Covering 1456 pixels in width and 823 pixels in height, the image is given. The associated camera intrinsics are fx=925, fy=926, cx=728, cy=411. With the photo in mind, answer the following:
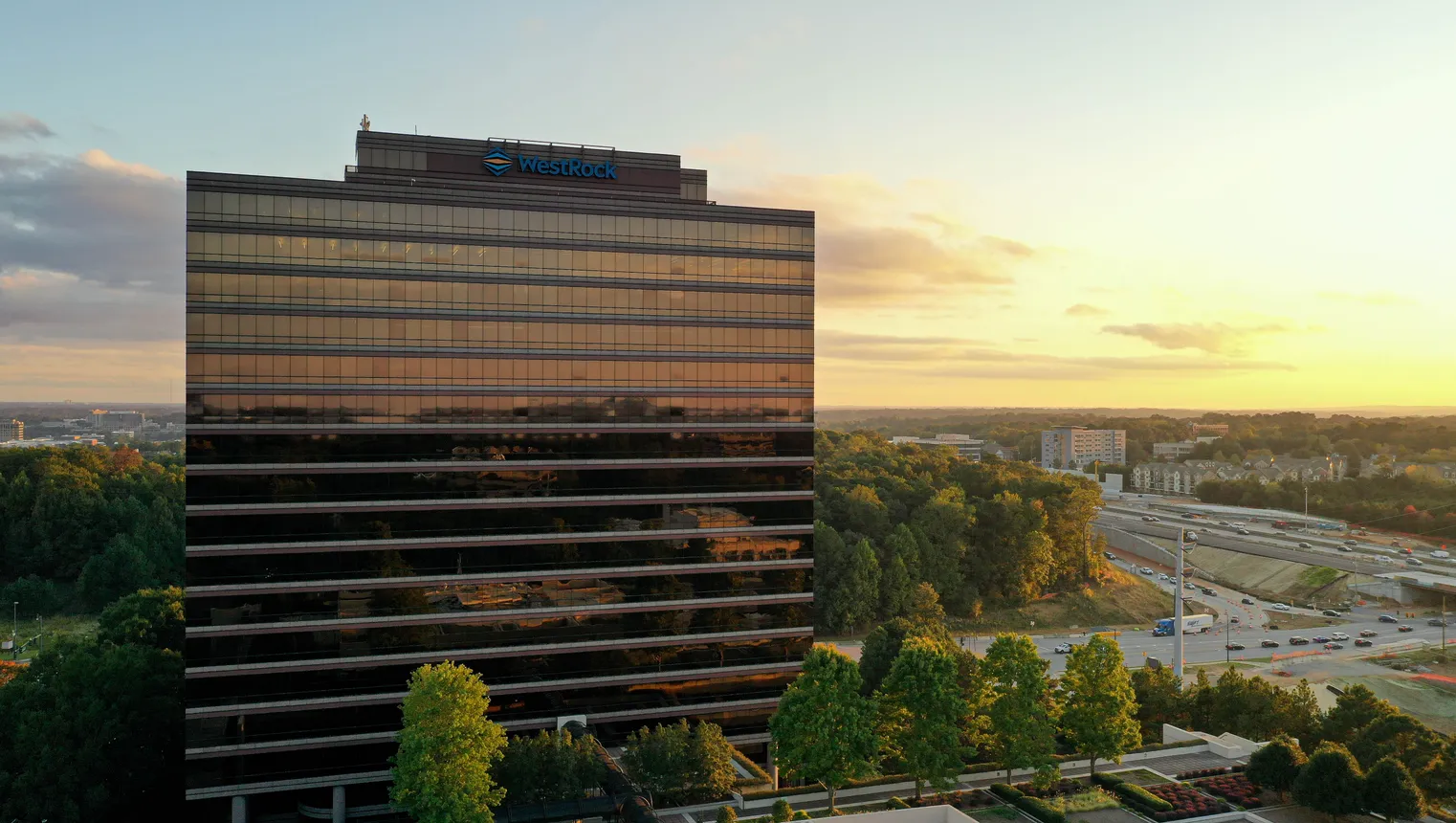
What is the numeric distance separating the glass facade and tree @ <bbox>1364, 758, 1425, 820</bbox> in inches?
1516

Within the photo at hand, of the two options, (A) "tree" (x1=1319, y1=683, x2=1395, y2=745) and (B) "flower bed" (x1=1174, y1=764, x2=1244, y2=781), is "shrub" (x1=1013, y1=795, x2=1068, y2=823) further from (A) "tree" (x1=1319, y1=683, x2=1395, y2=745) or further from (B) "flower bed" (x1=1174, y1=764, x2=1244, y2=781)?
(A) "tree" (x1=1319, y1=683, x2=1395, y2=745)

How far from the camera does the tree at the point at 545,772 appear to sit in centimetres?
6047

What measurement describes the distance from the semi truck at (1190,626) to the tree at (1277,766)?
86194 millimetres

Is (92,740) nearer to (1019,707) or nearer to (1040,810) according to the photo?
(1019,707)

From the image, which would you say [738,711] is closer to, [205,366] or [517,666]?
[517,666]

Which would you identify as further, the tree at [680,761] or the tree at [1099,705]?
the tree at [1099,705]

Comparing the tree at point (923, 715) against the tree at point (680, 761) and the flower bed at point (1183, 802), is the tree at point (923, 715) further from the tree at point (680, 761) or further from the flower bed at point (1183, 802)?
the flower bed at point (1183, 802)

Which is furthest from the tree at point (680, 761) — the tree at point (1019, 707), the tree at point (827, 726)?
the tree at point (1019, 707)

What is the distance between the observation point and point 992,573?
157625 millimetres

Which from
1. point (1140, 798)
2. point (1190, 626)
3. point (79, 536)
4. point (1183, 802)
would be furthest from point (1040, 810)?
point (79, 536)

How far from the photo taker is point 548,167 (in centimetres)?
7275

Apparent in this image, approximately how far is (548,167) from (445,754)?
43.4m

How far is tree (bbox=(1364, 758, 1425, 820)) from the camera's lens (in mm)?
57000

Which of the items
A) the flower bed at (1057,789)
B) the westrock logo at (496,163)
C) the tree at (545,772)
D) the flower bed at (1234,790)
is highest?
the westrock logo at (496,163)
